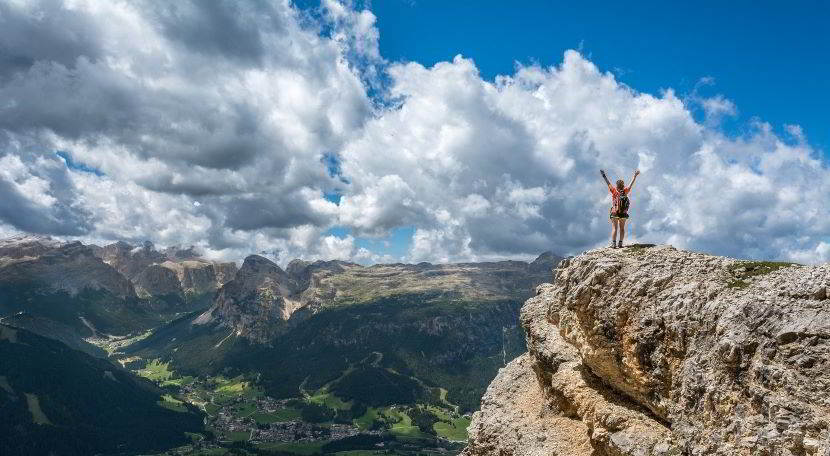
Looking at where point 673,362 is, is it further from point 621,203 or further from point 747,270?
point 621,203

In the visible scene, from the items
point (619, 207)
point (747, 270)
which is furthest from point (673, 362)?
point (619, 207)

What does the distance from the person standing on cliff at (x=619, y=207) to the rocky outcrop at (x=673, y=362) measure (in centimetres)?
213

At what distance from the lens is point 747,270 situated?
26.1 meters

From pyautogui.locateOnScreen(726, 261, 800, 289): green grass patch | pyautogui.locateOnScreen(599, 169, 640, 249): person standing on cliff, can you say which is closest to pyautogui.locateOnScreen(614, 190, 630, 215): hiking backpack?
pyautogui.locateOnScreen(599, 169, 640, 249): person standing on cliff

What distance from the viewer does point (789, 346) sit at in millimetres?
18469

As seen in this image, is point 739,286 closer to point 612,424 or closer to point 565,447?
point 612,424

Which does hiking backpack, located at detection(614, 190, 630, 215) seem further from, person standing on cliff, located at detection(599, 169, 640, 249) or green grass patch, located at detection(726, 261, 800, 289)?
green grass patch, located at detection(726, 261, 800, 289)

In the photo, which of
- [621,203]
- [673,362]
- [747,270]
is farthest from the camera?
[621,203]

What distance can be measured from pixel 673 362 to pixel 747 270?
21.1 feet

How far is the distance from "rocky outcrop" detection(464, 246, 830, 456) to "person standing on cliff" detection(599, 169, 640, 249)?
2125mm

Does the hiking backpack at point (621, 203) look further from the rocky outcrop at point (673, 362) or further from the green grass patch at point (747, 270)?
the green grass patch at point (747, 270)

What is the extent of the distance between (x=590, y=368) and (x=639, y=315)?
6.86 m

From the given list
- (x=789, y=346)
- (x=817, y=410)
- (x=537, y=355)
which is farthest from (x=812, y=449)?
(x=537, y=355)

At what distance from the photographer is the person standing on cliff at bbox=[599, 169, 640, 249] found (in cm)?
3497
